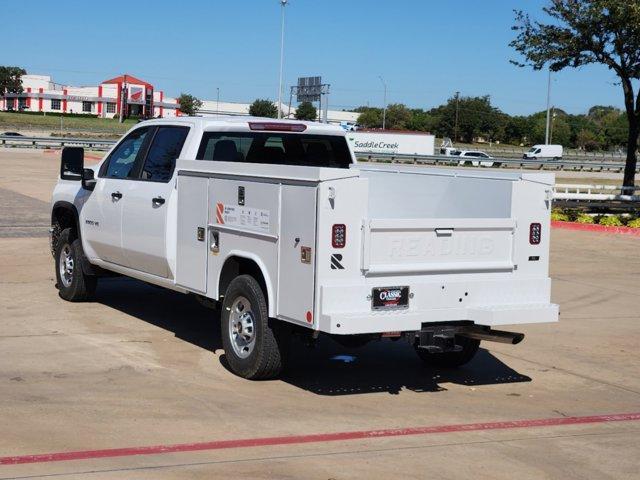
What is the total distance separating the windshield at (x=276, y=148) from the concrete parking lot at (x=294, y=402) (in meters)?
1.84

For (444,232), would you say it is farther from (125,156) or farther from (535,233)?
(125,156)

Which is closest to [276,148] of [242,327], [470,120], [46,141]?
[242,327]

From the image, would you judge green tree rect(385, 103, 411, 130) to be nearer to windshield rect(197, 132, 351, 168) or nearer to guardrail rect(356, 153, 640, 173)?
guardrail rect(356, 153, 640, 173)

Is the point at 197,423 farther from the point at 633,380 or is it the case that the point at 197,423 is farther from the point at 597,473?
the point at 633,380

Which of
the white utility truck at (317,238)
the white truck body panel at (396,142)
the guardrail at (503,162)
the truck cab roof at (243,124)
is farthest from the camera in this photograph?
the white truck body panel at (396,142)

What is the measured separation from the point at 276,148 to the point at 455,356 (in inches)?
106

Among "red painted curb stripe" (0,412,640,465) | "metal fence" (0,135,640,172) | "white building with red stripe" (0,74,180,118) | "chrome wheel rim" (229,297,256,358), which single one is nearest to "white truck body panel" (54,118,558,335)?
"chrome wheel rim" (229,297,256,358)

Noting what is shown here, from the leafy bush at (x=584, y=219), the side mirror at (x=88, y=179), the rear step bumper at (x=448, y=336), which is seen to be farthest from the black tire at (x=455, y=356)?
the leafy bush at (x=584, y=219)

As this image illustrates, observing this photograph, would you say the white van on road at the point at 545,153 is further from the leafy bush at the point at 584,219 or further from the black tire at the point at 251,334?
the black tire at the point at 251,334

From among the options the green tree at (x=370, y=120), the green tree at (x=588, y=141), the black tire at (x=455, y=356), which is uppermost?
the green tree at (x=370, y=120)

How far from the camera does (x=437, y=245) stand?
26.0 feet

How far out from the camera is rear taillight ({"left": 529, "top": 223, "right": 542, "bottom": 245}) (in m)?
8.41

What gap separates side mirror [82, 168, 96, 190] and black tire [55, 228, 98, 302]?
70 centimetres

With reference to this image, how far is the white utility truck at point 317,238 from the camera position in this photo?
7.45m
